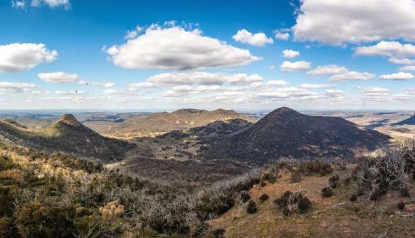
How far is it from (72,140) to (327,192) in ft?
526

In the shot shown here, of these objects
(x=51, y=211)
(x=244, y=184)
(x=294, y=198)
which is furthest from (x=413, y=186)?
(x=51, y=211)

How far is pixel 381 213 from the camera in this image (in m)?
20.4

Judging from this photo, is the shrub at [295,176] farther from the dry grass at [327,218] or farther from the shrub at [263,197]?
the shrub at [263,197]

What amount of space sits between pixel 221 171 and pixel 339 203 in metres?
96.1

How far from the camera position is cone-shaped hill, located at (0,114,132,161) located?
14050cm

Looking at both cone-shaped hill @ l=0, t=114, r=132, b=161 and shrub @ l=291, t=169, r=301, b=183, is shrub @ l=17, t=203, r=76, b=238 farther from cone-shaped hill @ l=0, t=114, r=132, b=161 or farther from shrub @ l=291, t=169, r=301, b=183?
cone-shaped hill @ l=0, t=114, r=132, b=161

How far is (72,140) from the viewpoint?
164 m

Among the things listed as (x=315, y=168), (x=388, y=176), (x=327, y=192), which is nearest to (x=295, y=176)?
(x=315, y=168)

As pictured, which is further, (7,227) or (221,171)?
(221,171)

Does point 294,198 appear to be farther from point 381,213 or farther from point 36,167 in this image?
point 36,167

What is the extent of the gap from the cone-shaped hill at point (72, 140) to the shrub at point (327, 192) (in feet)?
422

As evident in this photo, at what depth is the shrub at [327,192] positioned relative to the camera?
2622 centimetres

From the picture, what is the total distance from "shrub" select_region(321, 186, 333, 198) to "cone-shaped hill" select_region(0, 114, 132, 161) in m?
129

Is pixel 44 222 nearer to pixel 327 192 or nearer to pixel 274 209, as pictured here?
pixel 274 209
